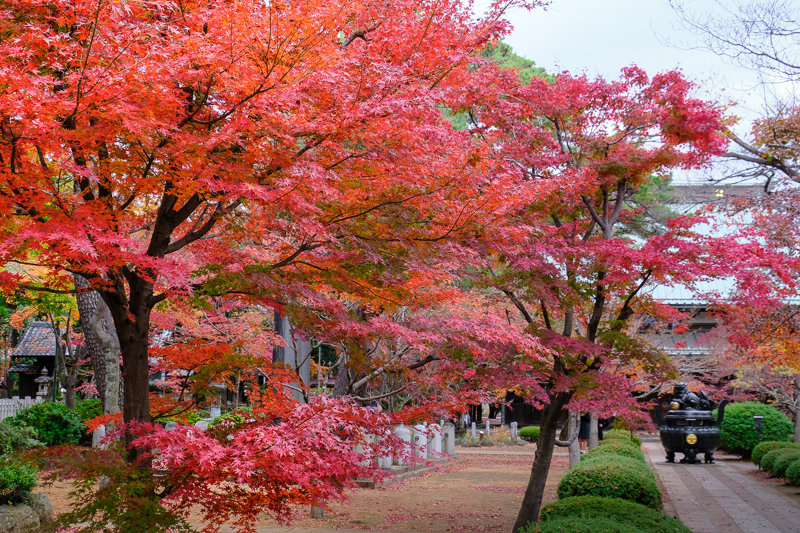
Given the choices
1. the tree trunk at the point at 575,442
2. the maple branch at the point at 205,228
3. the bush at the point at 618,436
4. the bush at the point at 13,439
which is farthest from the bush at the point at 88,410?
the bush at the point at 618,436

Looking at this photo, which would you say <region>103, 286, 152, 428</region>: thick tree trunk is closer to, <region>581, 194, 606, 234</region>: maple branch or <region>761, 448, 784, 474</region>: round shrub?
<region>581, 194, 606, 234</region>: maple branch

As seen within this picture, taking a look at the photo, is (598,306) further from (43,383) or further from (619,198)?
(43,383)

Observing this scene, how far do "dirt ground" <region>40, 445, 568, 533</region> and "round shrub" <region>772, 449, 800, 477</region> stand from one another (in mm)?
5157

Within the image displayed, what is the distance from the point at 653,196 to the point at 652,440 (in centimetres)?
1639

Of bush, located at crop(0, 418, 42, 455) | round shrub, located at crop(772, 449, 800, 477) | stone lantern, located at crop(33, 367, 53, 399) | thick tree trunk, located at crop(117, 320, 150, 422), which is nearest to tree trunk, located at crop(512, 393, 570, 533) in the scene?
thick tree trunk, located at crop(117, 320, 150, 422)

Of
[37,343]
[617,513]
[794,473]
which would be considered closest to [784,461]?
[794,473]

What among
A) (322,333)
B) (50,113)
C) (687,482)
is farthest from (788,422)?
(50,113)

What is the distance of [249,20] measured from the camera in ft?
15.7

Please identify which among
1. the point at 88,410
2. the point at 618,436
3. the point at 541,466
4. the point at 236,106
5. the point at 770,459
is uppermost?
the point at 236,106

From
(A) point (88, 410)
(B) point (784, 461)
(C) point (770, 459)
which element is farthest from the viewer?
(A) point (88, 410)

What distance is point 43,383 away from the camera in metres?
27.9

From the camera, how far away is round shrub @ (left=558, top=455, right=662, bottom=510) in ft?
30.5

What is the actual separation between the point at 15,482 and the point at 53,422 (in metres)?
8.83

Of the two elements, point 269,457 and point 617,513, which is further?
point 617,513
